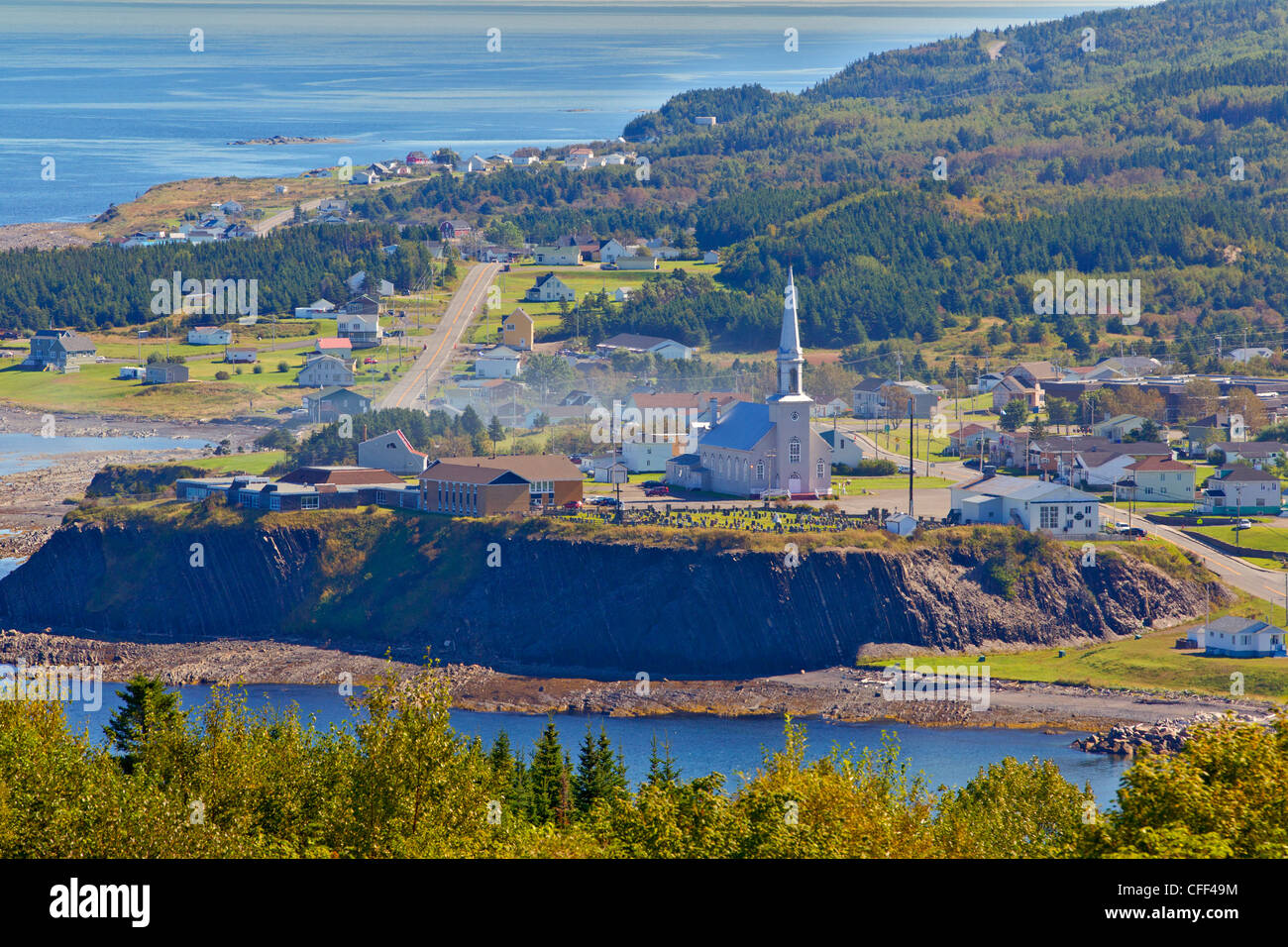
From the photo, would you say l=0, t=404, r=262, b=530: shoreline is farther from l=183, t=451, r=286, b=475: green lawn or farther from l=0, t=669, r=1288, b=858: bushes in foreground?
l=0, t=669, r=1288, b=858: bushes in foreground

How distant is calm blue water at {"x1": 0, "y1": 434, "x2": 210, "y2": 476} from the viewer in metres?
83.0

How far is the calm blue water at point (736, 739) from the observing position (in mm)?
40844

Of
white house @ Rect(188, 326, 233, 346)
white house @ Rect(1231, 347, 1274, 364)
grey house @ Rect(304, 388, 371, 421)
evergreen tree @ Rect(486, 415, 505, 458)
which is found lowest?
evergreen tree @ Rect(486, 415, 505, 458)

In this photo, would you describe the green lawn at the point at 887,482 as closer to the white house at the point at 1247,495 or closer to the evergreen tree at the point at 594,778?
the white house at the point at 1247,495

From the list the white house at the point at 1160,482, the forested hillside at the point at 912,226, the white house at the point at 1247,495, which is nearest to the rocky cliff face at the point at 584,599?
the white house at the point at 1247,495

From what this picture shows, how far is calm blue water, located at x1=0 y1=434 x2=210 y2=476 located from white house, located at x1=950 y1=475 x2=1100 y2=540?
39.3 meters

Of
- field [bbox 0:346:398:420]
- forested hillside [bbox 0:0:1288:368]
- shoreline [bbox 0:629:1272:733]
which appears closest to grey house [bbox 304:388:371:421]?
field [bbox 0:346:398:420]

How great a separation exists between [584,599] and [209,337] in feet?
182

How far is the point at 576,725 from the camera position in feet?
151

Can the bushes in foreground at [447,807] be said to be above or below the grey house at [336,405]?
below

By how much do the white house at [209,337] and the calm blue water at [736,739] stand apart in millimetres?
55957

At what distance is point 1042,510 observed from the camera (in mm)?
57062
